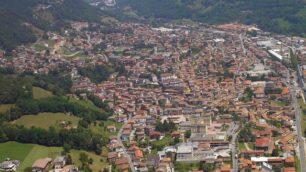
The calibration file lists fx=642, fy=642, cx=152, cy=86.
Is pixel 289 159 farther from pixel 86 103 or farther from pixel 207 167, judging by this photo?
pixel 86 103

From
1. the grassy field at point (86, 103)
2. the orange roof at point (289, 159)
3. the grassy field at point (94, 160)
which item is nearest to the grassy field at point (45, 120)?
the grassy field at point (86, 103)

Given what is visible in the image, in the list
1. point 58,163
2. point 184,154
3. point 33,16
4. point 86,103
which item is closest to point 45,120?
point 86,103

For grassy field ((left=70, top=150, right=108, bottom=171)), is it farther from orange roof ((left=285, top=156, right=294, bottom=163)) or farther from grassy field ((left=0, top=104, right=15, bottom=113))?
orange roof ((left=285, top=156, right=294, bottom=163))

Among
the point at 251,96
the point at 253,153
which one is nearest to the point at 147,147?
the point at 253,153

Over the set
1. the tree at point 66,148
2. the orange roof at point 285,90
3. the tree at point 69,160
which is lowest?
the tree at point 69,160

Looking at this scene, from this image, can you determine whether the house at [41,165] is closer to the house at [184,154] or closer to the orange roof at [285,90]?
the house at [184,154]

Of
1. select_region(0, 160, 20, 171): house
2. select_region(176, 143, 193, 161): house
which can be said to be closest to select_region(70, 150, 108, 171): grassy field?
select_region(0, 160, 20, 171): house
